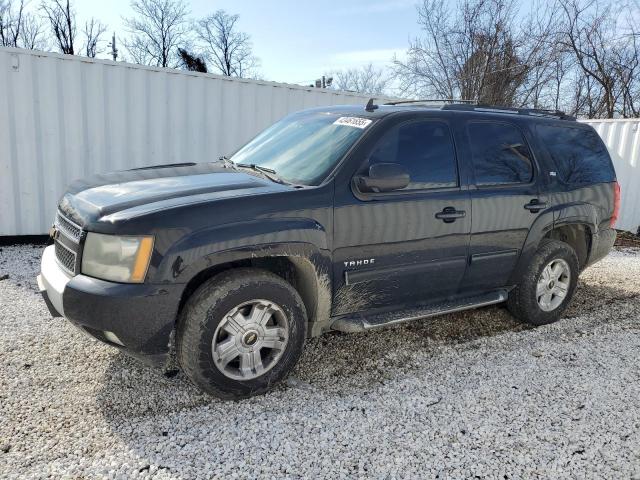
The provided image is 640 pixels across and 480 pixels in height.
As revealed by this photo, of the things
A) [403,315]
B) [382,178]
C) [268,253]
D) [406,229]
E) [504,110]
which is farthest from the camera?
[504,110]

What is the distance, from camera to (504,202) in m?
4.07

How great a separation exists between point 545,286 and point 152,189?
139 inches

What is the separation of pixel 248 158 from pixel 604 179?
3507 millimetres

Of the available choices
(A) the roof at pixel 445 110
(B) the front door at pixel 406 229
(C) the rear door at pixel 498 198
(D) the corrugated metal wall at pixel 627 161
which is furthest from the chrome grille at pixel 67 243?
(D) the corrugated metal wall at pixel 627 161

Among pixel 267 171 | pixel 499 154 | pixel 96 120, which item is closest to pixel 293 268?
pixel 267 171

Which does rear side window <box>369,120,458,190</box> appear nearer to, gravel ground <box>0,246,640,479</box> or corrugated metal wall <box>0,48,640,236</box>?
gravel ground <box>0,246,640,479</box>

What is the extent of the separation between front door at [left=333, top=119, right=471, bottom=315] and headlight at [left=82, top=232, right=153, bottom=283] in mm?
1201

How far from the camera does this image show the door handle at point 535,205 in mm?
4243

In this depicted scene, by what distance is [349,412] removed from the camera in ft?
9.86

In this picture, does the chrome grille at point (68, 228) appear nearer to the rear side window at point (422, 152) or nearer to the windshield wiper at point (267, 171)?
the windshield wiper at point (267, 171)

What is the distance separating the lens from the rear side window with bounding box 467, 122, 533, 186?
3.99 metres

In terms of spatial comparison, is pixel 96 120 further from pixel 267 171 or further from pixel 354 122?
pixel 354 122

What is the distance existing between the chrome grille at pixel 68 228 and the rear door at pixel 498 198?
2.80 metres

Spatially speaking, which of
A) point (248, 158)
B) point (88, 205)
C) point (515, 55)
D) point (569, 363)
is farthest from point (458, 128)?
point (515, 55)
